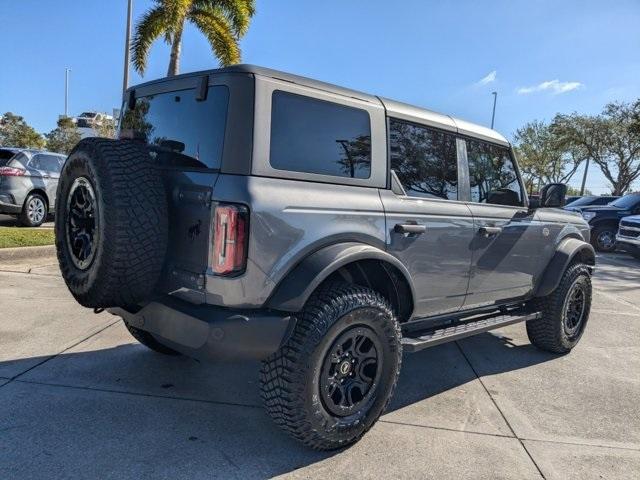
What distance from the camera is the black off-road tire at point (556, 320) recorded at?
15.1 ft

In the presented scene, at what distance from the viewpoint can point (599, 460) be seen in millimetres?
2945

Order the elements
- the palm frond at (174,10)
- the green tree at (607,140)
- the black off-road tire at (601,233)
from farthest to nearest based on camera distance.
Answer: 1. the green tree at (607,140)
2. the black off-road tire at (601,233)
3. the palm frond at (174,10)

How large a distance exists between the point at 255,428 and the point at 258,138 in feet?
5.59

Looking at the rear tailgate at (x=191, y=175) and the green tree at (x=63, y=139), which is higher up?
the green tree at (x=63, y=139)

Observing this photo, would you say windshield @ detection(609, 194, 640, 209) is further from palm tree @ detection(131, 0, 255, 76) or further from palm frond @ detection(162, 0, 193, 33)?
palm frond @ detection(162, 0, 193, 33)

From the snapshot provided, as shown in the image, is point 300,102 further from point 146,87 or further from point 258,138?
point 146,87

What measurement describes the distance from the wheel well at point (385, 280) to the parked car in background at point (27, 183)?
27.2ft

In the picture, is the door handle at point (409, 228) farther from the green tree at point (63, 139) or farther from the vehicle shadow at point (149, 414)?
the green tree at point (63, 139)

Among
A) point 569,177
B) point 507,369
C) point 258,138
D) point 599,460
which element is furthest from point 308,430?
point 569,177

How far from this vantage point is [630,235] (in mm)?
12312

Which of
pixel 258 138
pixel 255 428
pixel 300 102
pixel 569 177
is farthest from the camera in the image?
pixel 569 177

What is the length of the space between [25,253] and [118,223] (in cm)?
591

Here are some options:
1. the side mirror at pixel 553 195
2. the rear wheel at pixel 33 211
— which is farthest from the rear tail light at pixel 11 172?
the side mirror at pixel 553 195

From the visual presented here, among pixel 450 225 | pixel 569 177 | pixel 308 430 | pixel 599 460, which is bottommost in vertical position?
pixel 599 460
